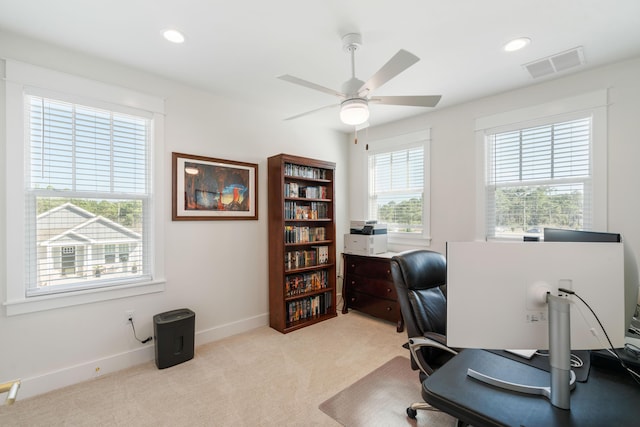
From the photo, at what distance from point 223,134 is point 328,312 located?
2.58 m

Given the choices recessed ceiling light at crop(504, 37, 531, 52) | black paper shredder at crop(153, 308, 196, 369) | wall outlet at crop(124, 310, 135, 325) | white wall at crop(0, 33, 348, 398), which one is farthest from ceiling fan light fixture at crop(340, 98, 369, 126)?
wall outlet at crop(124, 310, 135, 325)

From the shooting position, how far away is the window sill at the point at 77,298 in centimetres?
215

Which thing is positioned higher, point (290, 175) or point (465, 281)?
point (290, 175)

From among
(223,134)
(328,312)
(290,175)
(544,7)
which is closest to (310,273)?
(328,312)

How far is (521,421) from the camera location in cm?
85

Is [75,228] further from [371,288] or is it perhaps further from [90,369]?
[371,288]

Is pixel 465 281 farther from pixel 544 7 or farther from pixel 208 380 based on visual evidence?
pixel 208 380

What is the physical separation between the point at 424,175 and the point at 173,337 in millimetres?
3349

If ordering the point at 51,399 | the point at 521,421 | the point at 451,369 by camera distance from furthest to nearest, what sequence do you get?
the point at 51,399 → the point at 451,369 → the point at 521,421

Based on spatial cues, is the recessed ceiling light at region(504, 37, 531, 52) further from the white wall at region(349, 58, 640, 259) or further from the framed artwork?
the framed artwork

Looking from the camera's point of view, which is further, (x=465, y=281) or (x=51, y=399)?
(x=51, y=399)

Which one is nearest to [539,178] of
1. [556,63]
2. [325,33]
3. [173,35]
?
[556,63]

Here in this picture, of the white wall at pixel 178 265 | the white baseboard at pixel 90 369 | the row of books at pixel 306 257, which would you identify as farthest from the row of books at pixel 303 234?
the white baseboard at pixel 90 369

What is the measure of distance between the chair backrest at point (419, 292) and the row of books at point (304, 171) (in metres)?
1.98
